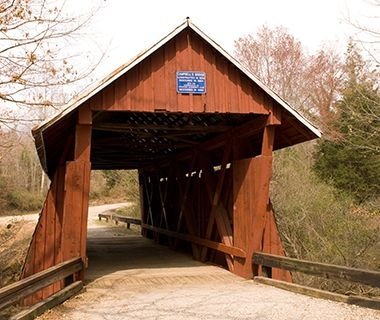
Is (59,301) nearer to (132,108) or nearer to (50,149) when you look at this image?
(132,108)

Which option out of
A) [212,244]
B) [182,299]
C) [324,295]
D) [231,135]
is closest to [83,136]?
[182,299]

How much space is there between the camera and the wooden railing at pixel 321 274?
255 inches

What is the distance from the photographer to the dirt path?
6496 mm

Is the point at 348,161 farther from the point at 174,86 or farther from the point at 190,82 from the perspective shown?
the point at 174,86

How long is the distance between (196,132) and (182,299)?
15.2 feet

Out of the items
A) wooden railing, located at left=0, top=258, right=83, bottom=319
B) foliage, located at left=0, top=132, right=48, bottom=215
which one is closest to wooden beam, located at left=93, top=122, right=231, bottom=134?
wooden railing, located at left=0, top=258, right=83, bottom=319

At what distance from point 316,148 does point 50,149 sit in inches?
634

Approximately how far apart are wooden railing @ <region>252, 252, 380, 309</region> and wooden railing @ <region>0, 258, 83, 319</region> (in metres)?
3.24

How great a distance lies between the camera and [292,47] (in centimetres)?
2900

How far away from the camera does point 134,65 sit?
880cm

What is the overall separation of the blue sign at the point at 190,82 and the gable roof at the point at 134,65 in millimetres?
614

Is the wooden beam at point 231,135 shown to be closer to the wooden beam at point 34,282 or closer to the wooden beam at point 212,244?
the wooden beam at point 212,244

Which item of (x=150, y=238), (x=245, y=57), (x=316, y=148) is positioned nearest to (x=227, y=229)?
(x=150, y=238)

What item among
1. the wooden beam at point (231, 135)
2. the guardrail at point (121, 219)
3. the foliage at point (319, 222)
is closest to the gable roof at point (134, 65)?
the wooden beam at point (231, 135)
